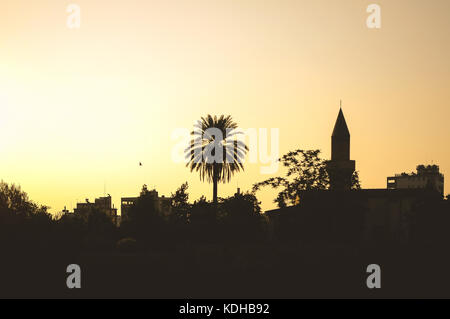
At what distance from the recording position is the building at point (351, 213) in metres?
60.0

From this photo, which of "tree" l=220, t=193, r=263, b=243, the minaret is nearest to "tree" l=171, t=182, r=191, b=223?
"tree" l=220, t=193, r=263, b=243

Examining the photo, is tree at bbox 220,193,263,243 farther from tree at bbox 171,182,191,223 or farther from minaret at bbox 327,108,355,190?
minaret at bbox 327,108,355,190

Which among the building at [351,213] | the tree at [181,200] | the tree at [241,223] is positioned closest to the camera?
the building at [351,213]

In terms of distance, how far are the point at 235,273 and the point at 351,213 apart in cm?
1874

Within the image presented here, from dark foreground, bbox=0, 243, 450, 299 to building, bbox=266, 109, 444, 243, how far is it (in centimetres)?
1257

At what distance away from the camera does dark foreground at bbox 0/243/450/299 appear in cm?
3831

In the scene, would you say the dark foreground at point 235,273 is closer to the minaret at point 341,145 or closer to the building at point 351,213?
the building at point 351,213

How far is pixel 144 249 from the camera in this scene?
54531mm

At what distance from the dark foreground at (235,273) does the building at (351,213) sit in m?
12.6

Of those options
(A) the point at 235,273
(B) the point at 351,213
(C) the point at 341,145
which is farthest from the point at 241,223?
(C) the point at 341,145

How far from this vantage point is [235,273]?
1810 inches

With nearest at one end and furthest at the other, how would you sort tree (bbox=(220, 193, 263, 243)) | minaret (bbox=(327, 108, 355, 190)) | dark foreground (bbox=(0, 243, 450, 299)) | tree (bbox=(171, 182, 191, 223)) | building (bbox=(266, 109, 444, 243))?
dark foreground (bbox=(0, 243, 450, 299)), building (bbox=(266, 109, 444, 243)), tree (bbox=(220, 193, 263, 243)), tree (bbox=(171, 182, 191, 223)), minaret (bbox=(327, 108, 355, 190))

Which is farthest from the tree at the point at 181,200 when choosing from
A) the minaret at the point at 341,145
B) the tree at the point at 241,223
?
the minaret at the point at 341,145
